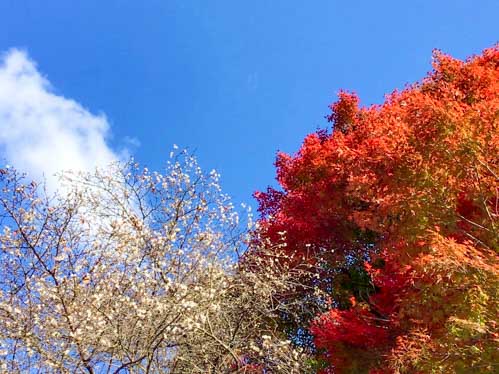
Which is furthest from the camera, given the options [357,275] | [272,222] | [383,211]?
[272,222]

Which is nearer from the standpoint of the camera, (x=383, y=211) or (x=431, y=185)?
(x=431, y=185)

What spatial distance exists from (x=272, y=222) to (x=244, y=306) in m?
6.07

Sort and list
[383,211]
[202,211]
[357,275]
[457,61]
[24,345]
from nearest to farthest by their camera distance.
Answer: [24,345], [383,211], [202,211], [357,275], [457,61]

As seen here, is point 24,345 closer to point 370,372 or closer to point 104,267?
point 104,267

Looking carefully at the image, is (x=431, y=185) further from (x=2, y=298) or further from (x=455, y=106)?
(x=2, y=298)

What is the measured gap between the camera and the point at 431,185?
895cm

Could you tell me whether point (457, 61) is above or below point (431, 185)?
above

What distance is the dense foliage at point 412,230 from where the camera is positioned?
7.43 metres

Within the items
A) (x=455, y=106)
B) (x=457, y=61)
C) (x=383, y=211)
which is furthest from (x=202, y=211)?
(x=457, y=61)

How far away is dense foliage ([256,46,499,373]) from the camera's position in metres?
7.43

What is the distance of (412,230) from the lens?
9.12 metres

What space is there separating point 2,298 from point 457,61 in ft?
52.8

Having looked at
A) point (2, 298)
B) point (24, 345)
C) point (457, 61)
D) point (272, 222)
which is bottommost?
point (24, 345)

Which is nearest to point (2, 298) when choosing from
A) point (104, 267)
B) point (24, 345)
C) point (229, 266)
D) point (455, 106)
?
point (24, 345)
